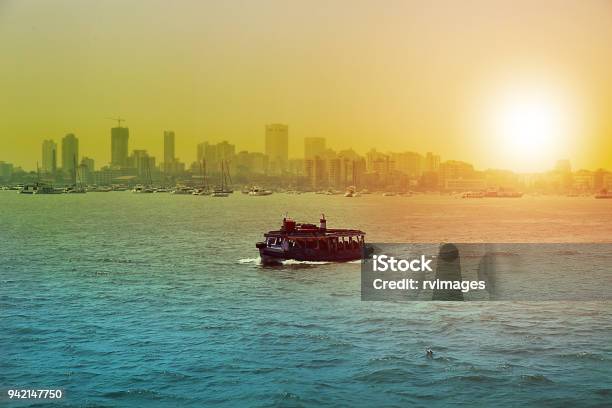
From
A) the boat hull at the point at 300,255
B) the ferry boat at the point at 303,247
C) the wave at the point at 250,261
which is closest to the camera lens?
the boat hull at the point at 300,255

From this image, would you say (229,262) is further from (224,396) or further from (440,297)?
(224,396)

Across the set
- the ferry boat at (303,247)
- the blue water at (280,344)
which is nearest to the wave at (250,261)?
the ferry boat at (303,247)

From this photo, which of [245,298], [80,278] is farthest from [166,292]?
[80,278]

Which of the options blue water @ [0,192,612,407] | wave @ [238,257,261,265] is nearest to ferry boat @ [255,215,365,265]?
wave @ [238,257,261,265]

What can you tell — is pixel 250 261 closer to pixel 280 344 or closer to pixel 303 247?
pixel 303 247

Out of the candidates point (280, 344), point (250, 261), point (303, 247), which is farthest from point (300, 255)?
point (280, 344)

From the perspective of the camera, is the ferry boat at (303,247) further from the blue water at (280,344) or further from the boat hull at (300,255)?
the blue water at (280,344)

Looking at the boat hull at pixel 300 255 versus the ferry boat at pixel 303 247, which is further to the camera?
the ferry boat at pixel 303 247

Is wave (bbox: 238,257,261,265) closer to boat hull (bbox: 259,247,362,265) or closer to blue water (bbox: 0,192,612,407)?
boat hull (bbox: 259,247,362,265)

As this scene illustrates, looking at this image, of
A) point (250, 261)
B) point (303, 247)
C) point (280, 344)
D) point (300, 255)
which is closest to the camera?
point (280, 344)

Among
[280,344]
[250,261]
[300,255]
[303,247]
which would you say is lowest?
[280,344]
